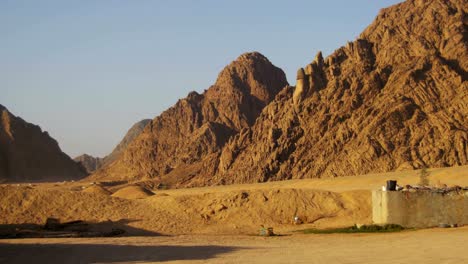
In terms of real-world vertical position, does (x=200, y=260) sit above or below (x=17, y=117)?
below

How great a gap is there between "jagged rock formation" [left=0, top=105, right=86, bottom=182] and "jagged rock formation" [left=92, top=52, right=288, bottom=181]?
35.8 feet

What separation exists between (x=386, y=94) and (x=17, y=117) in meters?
74.0

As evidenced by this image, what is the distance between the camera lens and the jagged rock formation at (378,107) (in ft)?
193

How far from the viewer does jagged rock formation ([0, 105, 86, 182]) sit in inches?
4183

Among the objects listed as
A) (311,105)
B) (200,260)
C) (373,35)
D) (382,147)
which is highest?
(373,35)

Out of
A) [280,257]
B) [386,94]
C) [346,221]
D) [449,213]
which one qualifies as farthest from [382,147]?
[280,257]

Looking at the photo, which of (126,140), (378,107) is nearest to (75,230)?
(378,107)

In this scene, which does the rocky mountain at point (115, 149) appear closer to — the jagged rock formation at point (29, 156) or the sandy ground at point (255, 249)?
the jagged rock formation at point (29, 156)

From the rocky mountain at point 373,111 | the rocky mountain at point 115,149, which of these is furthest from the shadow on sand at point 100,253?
the rocky mountain at point 115,149

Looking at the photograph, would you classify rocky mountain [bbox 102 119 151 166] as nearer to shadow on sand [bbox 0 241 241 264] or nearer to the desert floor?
the desert floor

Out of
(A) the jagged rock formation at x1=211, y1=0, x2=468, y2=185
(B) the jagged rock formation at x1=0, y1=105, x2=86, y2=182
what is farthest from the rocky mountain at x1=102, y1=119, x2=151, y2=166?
(A) the jagged rock formation at x1=211, y1=0, x2=468, y2=185

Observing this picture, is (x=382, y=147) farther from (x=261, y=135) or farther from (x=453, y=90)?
(x=261, y=135)

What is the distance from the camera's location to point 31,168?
360 feet

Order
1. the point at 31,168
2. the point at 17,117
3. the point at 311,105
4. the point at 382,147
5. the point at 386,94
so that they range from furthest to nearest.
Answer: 1. the point at 17,117
2. the point at 31,168
3. the point at 311,105
4. the point at 386,94
5. the point at 382,147
